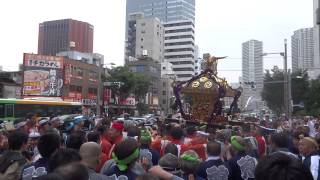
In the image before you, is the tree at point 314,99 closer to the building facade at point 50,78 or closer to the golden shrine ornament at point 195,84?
the building facade at point 50,78

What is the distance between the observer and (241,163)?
251 inches

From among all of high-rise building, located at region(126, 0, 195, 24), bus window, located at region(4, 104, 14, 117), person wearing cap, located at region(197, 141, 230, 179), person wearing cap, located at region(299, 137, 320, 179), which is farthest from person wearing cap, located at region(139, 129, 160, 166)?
high-rise building, located at region(126, 0, 195, 24)

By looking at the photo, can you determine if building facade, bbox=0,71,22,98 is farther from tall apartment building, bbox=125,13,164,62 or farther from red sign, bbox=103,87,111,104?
tall apartment building, bbox=125,13,164,62

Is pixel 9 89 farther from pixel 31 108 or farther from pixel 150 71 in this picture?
pixel 150 71

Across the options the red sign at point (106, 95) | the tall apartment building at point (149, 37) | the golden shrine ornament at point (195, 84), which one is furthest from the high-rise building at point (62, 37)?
the golden shrine ornament at point (195, 84)

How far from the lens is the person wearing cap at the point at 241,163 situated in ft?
20.6

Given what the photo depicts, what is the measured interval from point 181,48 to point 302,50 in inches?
3589

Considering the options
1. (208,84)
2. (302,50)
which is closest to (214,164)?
(208,84)

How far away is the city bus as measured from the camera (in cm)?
3266

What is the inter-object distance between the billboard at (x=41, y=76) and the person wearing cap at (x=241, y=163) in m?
47.4

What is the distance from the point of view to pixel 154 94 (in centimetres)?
9925

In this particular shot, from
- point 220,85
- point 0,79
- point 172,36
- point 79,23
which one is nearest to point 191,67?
point 172,36

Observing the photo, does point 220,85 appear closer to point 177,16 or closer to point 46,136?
point 46,136

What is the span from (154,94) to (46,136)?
93790 millimetres
